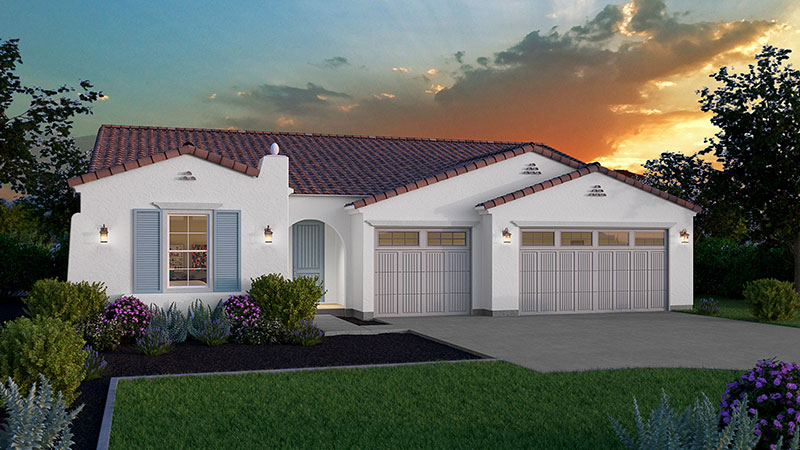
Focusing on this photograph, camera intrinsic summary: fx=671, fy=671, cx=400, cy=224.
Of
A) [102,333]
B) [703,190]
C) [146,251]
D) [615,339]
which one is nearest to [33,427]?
[102,333]

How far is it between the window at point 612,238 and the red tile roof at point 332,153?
6.77ft

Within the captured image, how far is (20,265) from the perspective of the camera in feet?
67.0

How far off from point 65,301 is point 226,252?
3.15 metres

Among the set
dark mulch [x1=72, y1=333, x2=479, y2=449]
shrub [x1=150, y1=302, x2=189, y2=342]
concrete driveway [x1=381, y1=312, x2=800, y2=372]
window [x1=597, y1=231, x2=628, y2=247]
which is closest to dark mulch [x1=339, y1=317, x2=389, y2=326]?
concrete driveway [x1=381, y1=312, x2=800, y2=372]

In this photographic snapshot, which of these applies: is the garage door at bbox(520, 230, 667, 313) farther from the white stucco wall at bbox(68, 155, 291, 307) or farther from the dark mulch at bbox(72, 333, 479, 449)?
the white stucco wall at bbox(68, 155, 291, 307)

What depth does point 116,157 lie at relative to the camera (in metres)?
17.9

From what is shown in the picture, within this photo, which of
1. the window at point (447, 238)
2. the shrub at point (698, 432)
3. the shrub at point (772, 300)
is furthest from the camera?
the window at point (447, 238)

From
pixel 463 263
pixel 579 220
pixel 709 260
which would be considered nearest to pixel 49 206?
pixel 463 263

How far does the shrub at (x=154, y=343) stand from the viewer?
426 inches

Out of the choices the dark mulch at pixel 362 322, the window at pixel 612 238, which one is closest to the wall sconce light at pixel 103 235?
the dark mulch at pixel 362 322

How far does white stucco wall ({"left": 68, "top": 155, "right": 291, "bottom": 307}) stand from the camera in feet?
43.4

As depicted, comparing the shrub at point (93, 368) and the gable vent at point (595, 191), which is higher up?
the gable vent at point (595, 191)

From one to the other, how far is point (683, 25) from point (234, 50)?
41.8 ft

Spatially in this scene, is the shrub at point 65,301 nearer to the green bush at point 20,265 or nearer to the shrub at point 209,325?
the shrub at point 209,325
